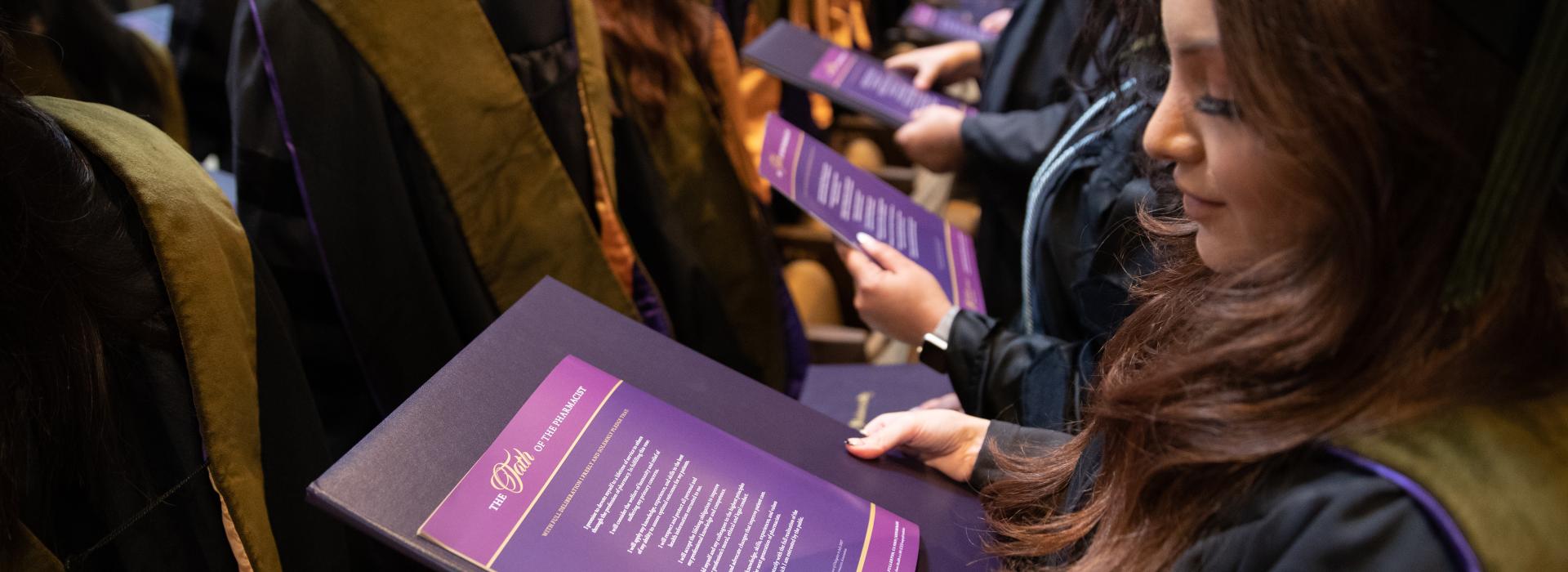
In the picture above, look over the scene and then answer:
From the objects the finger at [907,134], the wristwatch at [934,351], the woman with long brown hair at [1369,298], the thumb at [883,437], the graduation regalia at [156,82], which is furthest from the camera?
the finger at [907,134]

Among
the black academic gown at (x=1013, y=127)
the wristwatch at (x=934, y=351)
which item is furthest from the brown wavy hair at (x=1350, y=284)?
the black academic gown at (x=1013, y=127)

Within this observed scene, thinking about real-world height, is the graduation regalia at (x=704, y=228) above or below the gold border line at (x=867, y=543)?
below

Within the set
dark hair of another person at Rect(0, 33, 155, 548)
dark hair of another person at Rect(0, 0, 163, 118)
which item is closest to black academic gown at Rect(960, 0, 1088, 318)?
dark hair of another person at Rect(0, 33, 155, 548)

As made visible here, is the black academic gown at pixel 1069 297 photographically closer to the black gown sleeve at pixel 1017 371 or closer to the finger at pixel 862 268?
the black gown sleeve at pixel 1017 371

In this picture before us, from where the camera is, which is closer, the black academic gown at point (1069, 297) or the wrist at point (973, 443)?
the wrist at point (973, 443)

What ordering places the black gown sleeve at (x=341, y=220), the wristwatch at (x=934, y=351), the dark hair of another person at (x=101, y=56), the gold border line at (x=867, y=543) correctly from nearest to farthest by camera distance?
the gold border line at (x=867, y=543) < the black gown sleeve at (x=341, y=220) < the wristwatch at (x=934, y=351) < the dark hair of another person at (x=101, y=56)

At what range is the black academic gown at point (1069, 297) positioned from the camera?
0.90 m

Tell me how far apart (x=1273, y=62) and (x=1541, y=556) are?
0.24m

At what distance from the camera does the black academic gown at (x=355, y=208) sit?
2.97 ft

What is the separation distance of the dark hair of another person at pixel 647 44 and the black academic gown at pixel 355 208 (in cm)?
14

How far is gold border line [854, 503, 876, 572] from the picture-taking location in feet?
2.07

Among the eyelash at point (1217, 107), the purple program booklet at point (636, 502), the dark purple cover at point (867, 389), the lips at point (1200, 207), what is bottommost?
the dark purple cover at point (867, 389)

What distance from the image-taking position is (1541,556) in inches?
16.5

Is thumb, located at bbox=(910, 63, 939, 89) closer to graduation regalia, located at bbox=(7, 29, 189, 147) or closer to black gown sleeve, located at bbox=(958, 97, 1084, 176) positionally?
black gown sleeve, located at bbox=(958, 97, 1084, 176)
